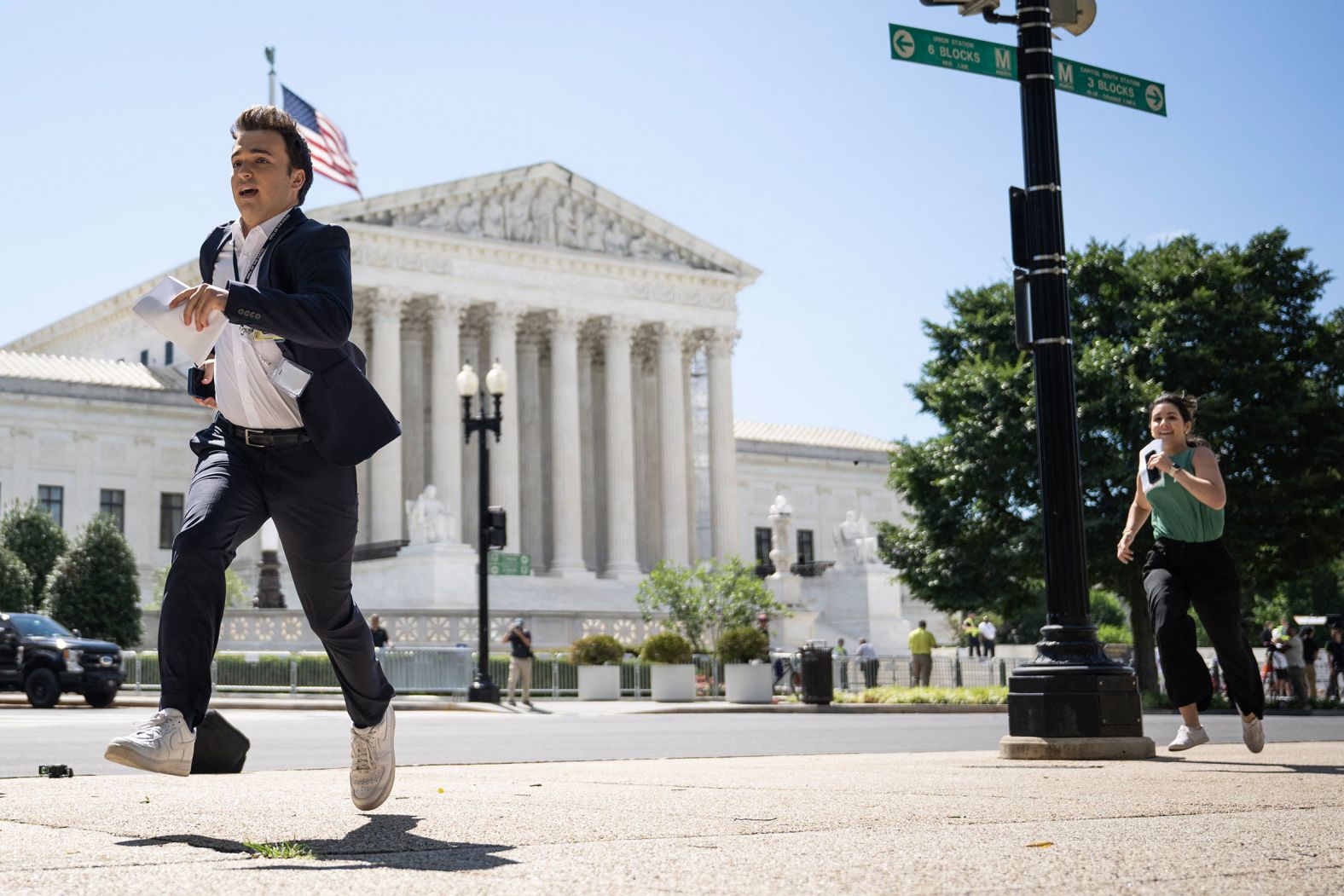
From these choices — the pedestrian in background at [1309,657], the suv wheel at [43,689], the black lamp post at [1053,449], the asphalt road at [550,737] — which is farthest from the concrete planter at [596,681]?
the black lamp post at [1053,449]

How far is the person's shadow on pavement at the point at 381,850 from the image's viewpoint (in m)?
4.19

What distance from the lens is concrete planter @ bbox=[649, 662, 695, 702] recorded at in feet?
109

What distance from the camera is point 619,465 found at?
66.3 m

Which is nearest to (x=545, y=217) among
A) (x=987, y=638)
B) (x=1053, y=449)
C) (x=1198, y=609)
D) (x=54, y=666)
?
(x=987, y=638)

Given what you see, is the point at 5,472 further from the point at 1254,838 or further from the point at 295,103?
the point at 1254,838

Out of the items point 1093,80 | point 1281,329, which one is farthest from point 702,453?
point 1093,80

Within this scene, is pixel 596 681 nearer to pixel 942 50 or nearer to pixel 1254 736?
pixel 942 50

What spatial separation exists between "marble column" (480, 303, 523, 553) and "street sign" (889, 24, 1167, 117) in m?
50.7

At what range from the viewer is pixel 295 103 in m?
50.8

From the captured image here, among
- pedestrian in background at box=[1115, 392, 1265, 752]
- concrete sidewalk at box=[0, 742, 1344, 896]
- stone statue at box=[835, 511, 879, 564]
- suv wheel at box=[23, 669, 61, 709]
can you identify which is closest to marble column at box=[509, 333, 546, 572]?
stone statue at box=[835, 511, 879, 564]

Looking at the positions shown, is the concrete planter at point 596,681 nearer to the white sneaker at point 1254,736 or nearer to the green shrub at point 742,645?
the green shrub at point 742,645

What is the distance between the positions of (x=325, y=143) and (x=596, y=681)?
873 inches

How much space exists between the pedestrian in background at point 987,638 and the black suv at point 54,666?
2927 cm

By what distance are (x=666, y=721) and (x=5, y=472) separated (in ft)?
163
